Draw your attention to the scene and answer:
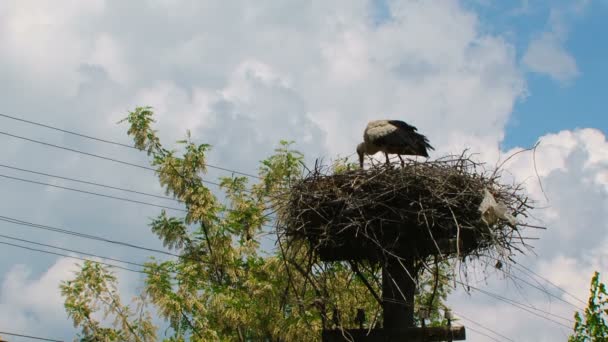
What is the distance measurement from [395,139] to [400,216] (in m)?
2.60

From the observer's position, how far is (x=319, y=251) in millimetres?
8586

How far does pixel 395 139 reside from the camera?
34.4 ft

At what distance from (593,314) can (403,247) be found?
70.8 inches

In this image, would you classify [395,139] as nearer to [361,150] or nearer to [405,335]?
[361,150]

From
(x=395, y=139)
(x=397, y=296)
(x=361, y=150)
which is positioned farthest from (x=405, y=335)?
(x=361, y=150)

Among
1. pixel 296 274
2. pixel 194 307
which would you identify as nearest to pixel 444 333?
pixel 296 274

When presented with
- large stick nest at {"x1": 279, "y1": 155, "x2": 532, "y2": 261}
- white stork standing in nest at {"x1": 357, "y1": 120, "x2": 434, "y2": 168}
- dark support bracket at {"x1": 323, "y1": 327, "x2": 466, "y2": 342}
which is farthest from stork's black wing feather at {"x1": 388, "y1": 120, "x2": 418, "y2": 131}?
dark support bracket at {"x1": 323, "y1": 327, "x2": 466, "y2": 342}

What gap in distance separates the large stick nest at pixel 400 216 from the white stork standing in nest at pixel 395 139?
168 centimetres

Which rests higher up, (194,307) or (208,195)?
(208,195)

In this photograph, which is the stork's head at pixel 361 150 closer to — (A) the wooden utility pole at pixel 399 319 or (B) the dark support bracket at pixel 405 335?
(A) the wooden utility pole at pixel 399 319

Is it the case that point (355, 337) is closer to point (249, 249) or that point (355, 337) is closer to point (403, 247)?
point (403, 247)

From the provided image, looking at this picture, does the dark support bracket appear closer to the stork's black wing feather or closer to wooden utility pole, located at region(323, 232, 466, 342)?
wooden utility pole, located at region(323, 232, 466, 342)

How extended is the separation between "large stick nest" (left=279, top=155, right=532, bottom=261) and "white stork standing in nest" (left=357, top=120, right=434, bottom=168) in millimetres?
1676

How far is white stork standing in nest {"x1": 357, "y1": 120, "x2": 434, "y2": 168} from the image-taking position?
10.4 m
